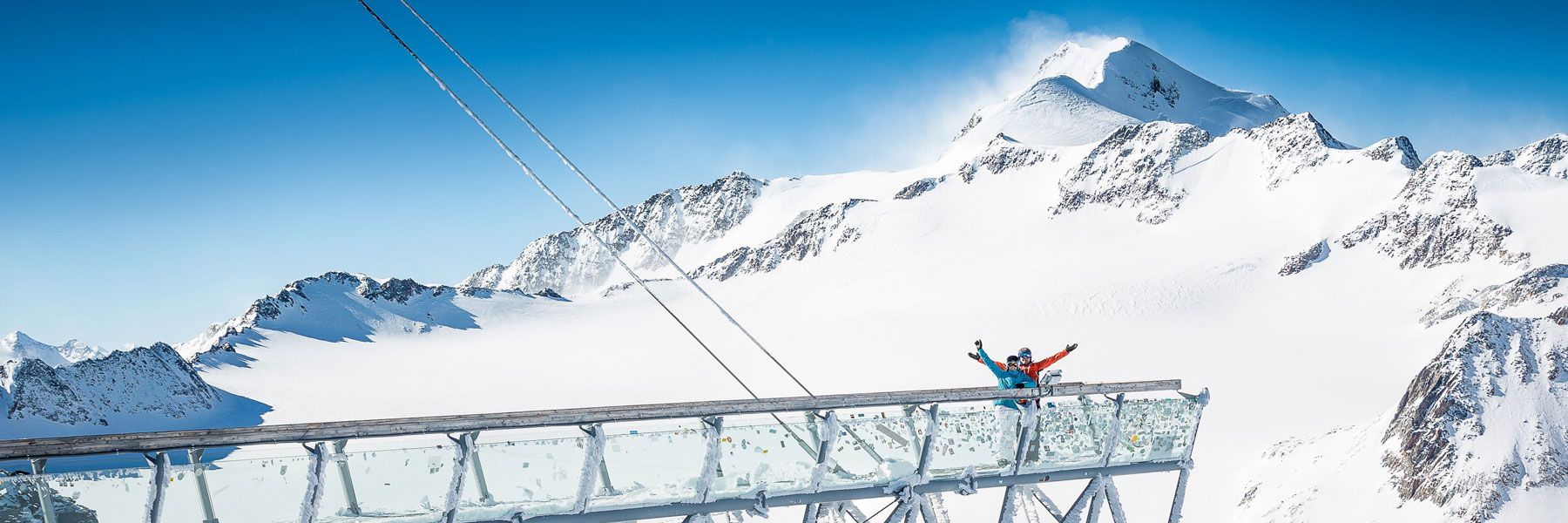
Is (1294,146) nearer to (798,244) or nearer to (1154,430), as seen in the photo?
(798,244)

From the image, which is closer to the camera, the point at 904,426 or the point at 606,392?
the point at 904,426

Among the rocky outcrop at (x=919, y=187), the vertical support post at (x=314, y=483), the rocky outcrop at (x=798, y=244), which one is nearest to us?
the vertical support post at (x=314, y=483)

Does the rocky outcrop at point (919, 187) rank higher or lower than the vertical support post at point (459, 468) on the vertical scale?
higher

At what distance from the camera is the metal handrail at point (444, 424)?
333 inches

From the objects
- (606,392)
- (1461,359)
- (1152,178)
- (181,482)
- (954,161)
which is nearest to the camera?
(181,482)

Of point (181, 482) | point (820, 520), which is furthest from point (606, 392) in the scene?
point (181, 482)

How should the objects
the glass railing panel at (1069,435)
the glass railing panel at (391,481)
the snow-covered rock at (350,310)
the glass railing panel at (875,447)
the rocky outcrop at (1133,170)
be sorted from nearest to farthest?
the glass railing panel at (391,481), the glass railing panel at (875,447), the glass railing panel at (1069,435), the rocky outcrop at (1133,170), the snow-covered rock at (350,310)

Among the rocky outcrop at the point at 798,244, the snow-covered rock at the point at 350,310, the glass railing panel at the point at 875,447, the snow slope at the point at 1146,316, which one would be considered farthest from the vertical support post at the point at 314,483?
the rocky outcrop at the point at 798,244

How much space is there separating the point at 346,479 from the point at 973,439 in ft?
22.4

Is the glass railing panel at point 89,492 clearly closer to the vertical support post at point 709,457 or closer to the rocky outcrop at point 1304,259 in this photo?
the vertical support post at point 709,457

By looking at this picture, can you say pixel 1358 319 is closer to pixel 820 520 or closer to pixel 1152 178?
pixel 1152 178

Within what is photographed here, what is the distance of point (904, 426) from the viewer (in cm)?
1224

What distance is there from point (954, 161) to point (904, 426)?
183450 millimetres

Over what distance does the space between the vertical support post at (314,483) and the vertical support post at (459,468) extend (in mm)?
1071
